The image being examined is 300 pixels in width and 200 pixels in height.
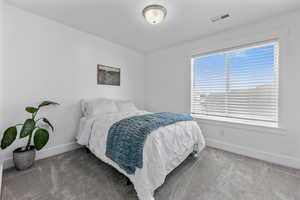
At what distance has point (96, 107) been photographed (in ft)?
8.25

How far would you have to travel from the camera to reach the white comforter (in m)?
1.29

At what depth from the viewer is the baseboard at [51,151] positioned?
1.89 m

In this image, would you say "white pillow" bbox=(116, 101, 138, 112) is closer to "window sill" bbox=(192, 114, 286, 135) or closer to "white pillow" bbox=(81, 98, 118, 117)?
"white pillow" bbox=(81, 98, 118, 117)

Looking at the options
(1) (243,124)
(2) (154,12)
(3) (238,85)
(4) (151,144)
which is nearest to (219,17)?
(2) (154,12)

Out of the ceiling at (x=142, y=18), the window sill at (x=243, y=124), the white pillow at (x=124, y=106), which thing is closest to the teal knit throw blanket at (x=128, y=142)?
the white pillow at (x=124, y=106)

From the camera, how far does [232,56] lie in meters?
2.60

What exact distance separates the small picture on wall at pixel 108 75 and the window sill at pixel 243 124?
2.27 metres

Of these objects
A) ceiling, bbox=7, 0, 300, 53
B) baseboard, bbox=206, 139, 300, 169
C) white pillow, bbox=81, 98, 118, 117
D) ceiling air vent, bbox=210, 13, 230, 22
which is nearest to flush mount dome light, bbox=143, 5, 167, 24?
ceiling, bbox=7, 0, 300, 53

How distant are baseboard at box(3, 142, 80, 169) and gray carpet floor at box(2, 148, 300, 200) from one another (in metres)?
0.15

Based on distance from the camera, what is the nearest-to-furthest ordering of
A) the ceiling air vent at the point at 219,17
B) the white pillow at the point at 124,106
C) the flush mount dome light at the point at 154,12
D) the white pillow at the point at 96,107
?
the flush mount dome light at the point at 154,12 < the ceiling air vent at the point at 219,17 < the white pillow at the point at 96,107 < the white pillow at the point at 124,106

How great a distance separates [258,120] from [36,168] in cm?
383

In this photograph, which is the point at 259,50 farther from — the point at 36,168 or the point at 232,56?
the point at 36,168

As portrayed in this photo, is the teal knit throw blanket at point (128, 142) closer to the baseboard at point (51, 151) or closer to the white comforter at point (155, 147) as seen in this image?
the white comforter at point (155, 147)

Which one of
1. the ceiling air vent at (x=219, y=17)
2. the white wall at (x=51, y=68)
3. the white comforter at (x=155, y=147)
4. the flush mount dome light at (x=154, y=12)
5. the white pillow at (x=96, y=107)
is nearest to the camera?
the white comforter at (x=155, y=147)
